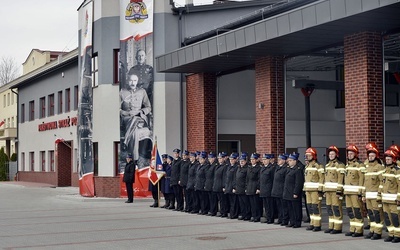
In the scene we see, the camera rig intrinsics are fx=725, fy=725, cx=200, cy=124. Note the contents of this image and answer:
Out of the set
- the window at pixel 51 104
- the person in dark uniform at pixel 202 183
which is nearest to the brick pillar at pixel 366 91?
the person in dark uniform at pixel 202 183

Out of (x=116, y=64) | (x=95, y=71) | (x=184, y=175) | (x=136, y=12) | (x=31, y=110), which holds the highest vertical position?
(x=136, y=12)

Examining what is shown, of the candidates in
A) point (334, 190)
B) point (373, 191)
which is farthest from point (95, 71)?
point (373, 191)

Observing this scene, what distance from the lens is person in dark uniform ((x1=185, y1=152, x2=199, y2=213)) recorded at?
23188mm

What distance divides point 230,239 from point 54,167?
30613mm

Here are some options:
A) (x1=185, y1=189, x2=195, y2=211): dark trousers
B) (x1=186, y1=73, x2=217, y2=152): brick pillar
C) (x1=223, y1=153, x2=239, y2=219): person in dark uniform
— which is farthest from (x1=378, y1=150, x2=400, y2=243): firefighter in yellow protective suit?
(x1=186, y1=73, x2=217, y2=152): brick pillar

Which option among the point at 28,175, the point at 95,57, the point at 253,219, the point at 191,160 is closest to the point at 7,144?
the point at 28,175

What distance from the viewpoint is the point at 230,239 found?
16031 millimetres

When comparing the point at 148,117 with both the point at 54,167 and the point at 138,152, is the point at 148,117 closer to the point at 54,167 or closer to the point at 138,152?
the point at 138,152

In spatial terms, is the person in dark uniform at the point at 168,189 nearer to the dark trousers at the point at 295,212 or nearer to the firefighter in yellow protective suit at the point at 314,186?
the dark trousers at the point at 295,212

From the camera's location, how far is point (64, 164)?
4356cm

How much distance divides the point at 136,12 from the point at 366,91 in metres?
13.8

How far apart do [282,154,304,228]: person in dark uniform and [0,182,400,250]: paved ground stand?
1.19 feet

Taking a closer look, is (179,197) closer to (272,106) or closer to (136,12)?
(272,106)

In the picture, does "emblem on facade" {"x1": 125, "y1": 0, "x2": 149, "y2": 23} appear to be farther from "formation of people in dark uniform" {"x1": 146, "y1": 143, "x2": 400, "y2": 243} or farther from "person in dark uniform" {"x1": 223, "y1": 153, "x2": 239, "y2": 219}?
"person in dark uniform" {"x1": 223, "y1": 153, "x2": 239, "y2": 219}
